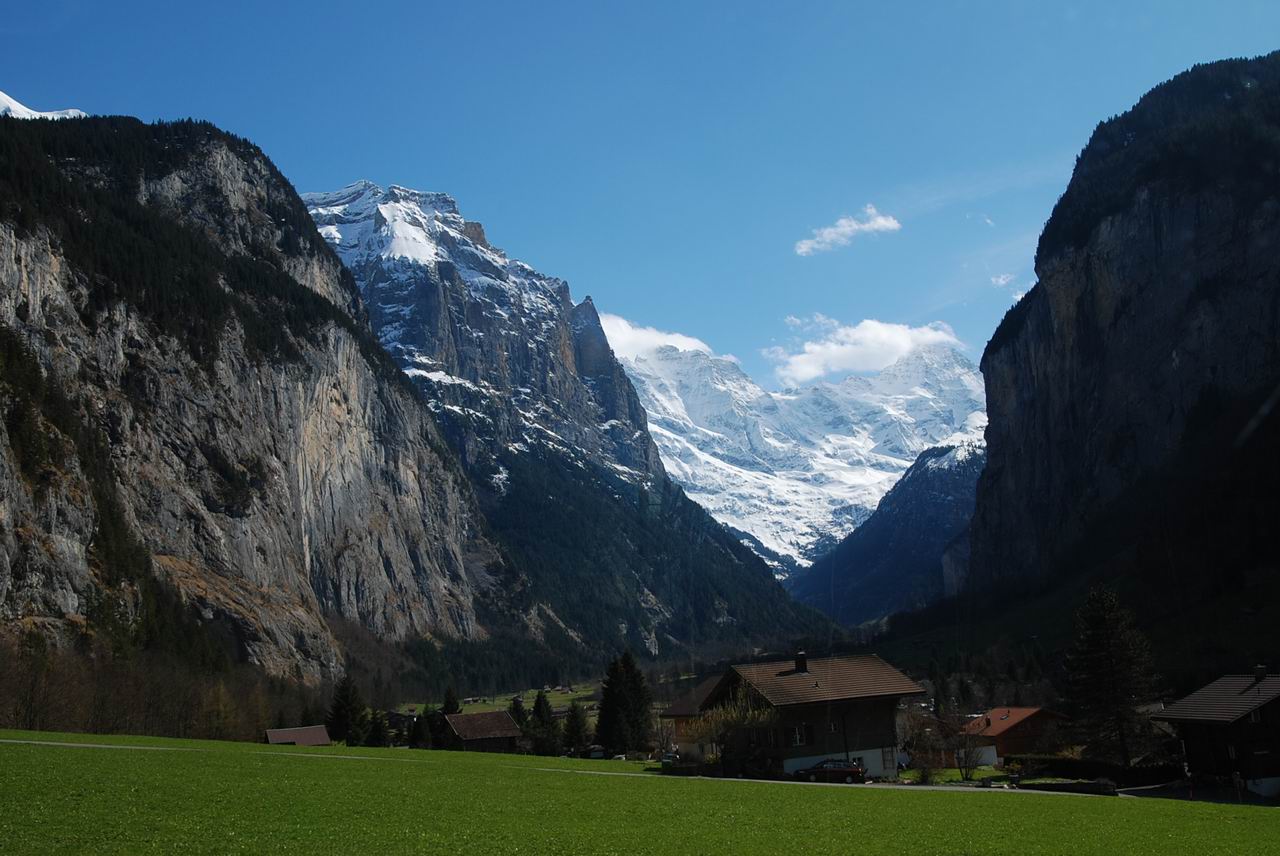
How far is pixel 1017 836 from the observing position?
1136 inches

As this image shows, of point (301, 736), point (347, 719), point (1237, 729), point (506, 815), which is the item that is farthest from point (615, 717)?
point (506, 815)

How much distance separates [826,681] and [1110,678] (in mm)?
17919

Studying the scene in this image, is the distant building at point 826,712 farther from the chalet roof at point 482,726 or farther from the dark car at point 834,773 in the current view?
the chalet roof at point 482,726

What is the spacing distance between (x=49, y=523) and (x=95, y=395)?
35.8m

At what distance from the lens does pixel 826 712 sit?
67125mm

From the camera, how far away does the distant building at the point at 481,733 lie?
357 feet

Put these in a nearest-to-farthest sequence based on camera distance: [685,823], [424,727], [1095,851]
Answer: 1. [1095,851]
2. [685,823]
3. [424,727]

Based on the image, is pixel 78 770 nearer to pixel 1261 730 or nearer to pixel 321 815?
pixel 321 815

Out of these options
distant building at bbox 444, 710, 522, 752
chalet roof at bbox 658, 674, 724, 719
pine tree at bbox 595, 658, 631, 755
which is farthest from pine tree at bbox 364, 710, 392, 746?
chalet roof at bbox 658, 674, 724, 719

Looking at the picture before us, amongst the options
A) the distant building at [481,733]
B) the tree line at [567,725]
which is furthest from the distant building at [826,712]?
the distant building at [481,733]

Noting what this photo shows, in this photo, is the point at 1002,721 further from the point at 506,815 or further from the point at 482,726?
the point at 506,815

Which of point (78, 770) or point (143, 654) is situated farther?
point (143, 654)

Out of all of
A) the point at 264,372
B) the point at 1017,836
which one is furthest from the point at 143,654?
the point at 1017,836

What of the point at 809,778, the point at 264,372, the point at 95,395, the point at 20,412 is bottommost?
the point at 809,778
